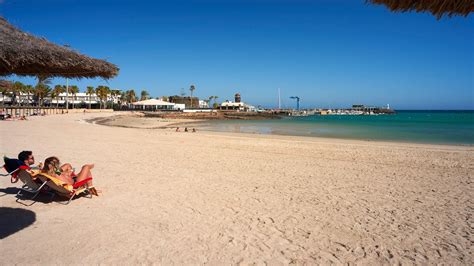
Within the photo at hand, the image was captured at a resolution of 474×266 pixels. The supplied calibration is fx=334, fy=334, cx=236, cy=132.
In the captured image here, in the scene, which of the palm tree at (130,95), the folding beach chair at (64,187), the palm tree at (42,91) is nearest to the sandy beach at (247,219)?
the folding beach chair at (64,187)

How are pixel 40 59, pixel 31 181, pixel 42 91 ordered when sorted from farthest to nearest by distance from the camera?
1. pixel 42 91
2. pixel 31 181
3. pixel 40 59

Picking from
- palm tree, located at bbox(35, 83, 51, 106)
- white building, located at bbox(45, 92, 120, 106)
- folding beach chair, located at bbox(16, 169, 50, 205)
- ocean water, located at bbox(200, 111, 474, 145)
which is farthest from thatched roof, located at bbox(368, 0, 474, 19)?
white building, located at bbox(45, 92, 120, 106)

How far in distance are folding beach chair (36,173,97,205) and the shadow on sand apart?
0.51 m

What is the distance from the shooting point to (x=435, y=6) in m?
3.06

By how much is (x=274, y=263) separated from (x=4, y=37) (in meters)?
3.65

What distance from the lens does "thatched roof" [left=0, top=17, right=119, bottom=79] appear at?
11.0 feet

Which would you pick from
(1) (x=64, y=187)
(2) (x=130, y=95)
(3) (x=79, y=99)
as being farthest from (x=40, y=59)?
(2) (x=130, y=95)

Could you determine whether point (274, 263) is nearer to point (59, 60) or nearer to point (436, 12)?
point (436, 12)

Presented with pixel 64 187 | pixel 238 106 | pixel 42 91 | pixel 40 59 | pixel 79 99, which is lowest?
pixel 64 187

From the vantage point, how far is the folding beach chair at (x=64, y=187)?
522 cm

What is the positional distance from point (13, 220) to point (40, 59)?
2.47 metres

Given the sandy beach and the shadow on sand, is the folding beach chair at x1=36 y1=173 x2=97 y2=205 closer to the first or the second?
the sandy beach

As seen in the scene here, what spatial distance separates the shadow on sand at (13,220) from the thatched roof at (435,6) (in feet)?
16.5

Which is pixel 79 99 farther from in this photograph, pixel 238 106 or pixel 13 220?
pixel 13 220
